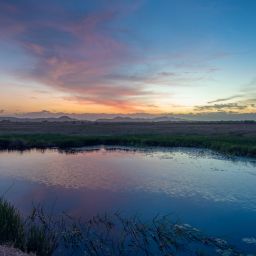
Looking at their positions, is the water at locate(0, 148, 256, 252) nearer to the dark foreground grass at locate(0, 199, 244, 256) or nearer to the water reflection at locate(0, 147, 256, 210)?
the water reflection at locate(0, 147, 256, 210)

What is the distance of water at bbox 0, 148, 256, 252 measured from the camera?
18.1 m

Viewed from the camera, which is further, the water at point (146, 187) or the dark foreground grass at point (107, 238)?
the water at point (146, 187)

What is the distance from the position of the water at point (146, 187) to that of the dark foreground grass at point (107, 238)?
1.51 meters

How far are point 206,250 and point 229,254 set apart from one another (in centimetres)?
84

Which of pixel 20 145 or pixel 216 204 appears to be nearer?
pixel 216 204

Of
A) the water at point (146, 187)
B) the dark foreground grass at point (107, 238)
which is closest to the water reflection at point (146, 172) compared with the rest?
the water at point (146, 187)

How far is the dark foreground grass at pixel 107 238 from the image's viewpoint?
474 inches

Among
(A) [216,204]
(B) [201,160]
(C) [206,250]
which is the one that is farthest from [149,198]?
(B) [201,160]

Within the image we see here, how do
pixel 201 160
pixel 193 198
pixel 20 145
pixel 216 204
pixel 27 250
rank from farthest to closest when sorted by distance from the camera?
pixel 20 145
pixel 201 160
pixel 193 198
pixel 216 204
pixel 27 250

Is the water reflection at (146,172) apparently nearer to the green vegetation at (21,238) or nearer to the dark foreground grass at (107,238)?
the dark foreground grass at (107,238)

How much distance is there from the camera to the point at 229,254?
513 inches

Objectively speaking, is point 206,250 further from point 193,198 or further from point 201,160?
point 201,160

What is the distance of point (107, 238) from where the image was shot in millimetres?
14195

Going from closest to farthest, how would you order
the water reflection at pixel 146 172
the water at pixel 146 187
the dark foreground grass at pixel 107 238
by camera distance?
the dark foreground grass at pixel 107 238 < the water at pixel 146 187 < the water reflection at pixel 146 172
